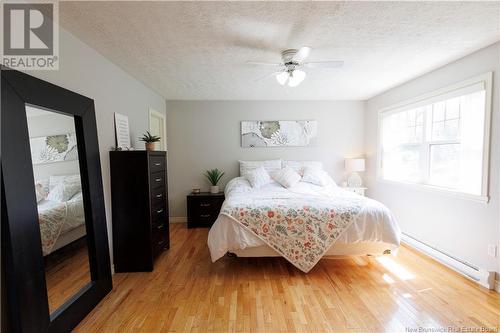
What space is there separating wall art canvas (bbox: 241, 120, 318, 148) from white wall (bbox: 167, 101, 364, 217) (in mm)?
100

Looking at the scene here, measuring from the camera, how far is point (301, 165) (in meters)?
4.35

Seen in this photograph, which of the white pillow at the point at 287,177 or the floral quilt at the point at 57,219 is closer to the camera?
the floral quilt at the point at 57,219

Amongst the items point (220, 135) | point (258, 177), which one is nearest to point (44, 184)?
point (258, 177)

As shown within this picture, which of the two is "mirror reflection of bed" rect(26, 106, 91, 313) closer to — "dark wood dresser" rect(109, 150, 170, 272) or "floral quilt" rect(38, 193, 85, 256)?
"floral quilt" rect(38, 193, 85, 256)

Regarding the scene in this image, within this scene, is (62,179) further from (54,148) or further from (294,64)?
(294,64)

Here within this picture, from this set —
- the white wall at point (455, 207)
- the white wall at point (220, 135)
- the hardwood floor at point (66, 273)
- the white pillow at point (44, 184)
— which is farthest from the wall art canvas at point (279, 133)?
the white pillow at point (44, 184)

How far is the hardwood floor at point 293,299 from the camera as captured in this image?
177 cm

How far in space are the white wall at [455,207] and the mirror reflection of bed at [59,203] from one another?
3.78m

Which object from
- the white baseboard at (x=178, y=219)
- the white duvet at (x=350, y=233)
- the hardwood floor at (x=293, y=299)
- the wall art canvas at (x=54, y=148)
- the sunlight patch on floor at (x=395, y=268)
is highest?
the wall art canvas at (x=54, y=148)

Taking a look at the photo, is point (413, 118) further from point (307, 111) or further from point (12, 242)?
point (12, 242)

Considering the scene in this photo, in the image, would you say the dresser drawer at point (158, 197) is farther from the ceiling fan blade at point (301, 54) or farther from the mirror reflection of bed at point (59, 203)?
the ceiling fan blade at point (301, 54)

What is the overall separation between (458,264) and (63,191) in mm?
3888

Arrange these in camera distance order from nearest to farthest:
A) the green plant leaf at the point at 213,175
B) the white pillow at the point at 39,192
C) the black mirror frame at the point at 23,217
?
the black mirror frame at the point at 23,217 < the white pillow at the point at 39,192 < the green plant leaf at the point at 213,175

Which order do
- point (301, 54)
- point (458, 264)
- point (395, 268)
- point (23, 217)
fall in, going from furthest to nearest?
1. point (395, 268)
2. point (458, 264)
3. point (301, 54)
4. point (23, 217)
